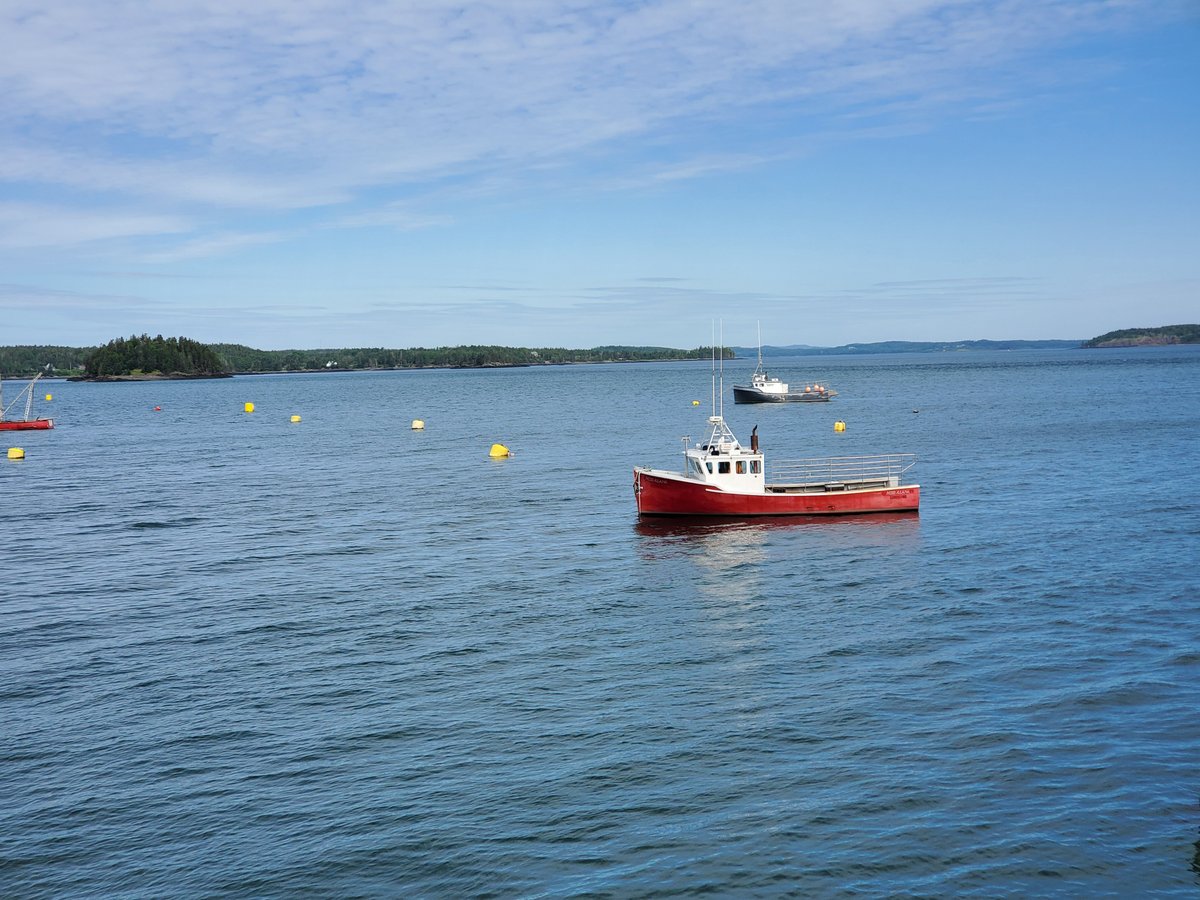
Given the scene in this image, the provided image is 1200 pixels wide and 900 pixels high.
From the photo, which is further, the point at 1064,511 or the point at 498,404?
the point at 498,404

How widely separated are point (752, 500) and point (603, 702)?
2735cm

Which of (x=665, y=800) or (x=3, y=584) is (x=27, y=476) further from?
(x=665, y=800)

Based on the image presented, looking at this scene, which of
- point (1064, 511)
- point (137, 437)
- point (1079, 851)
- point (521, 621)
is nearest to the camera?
point (1079, 851)

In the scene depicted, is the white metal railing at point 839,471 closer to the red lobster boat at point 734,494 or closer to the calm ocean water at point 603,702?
the calm ocean water at point 603,702

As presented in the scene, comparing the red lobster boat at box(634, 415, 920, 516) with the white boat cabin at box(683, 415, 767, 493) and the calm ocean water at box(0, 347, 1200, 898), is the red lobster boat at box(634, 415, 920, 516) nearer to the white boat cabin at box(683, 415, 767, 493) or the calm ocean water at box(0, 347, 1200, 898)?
the white boat cabin at box(683, 415, 767, 493)

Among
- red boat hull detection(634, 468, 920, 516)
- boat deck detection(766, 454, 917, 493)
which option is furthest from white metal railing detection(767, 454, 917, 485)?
red boat hull detection(634, 468, 920, 516)

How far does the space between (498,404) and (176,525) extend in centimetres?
13395

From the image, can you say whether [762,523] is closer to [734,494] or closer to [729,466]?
[734,494]

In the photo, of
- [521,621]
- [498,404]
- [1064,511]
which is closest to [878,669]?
[521,621]

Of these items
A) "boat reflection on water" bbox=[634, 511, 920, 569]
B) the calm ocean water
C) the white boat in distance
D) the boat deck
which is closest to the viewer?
the calm ocean water

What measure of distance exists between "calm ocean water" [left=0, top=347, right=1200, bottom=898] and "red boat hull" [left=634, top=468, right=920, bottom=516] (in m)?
1.09

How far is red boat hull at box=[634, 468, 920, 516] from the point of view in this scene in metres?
52.6

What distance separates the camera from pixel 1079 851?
63.3 ft

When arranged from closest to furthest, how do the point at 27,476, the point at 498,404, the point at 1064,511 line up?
the point at 1064,511 → the point at 27,476 → the point at 498,404
